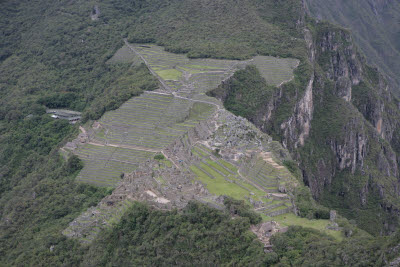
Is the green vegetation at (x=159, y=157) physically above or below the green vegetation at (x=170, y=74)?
above

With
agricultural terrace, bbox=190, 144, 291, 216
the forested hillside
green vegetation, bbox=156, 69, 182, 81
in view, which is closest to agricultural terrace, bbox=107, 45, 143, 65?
the forested hillside

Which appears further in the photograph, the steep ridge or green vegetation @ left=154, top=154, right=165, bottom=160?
green vegetation @ left=154, top=154, right=165, bottom=160

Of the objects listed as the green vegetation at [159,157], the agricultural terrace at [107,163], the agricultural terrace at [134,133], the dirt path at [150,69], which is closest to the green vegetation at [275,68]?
the dirt path at [150,69]

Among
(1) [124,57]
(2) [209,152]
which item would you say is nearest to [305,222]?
(2) [209,152]

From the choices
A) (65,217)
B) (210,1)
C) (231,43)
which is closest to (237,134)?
(65,217)

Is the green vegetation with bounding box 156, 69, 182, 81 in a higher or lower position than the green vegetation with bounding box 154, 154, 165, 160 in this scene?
lower

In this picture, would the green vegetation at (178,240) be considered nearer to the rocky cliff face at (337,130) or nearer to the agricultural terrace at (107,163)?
the agricultural terrace at (107,163)

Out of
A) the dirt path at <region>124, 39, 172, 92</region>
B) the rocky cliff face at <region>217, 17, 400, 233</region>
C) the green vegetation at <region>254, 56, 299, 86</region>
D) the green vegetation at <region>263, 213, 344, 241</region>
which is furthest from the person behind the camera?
the green vegetation at <region>254, 56, 299, 86</region>

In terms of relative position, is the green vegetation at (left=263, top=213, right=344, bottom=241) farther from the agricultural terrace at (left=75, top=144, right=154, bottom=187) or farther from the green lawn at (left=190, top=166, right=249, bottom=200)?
the agricultural terrace at (left=75, top=144, right=154, bottom=187)

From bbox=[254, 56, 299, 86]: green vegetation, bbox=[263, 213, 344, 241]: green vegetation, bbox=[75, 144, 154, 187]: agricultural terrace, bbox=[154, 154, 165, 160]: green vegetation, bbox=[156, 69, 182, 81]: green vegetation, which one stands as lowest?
bbox=[75, 144, 154, 187]: agricultural terrace
